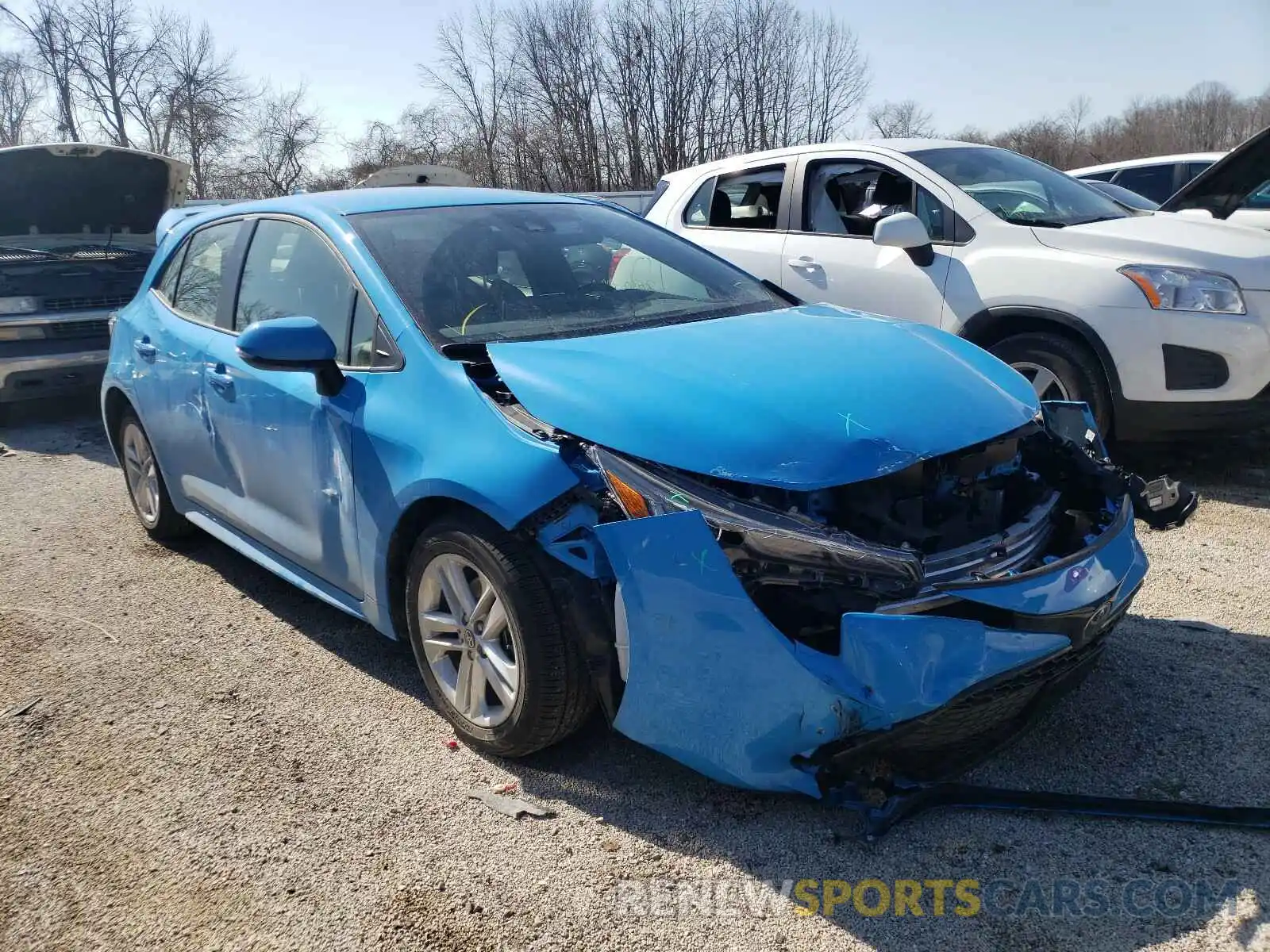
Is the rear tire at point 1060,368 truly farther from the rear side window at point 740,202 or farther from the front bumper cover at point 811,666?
the front bumper cover at point 811,666

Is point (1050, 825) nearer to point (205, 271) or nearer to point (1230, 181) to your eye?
point (205, 271)

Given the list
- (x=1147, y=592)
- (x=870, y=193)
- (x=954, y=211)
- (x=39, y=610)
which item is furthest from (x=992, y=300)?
(x=39, y=610)

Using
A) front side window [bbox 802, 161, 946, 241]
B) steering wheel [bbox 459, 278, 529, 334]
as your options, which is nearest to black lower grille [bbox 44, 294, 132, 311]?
front side window [bbox 802, 161, 946, 241]

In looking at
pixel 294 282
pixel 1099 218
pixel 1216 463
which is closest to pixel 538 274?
pixel 294 282

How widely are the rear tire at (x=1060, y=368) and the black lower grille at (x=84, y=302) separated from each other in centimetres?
693

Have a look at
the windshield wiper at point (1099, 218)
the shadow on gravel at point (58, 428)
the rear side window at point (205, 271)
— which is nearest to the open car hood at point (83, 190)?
the shadow on gravel at point (58, 428)

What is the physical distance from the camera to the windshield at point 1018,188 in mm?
5340

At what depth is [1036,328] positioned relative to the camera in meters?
5.04

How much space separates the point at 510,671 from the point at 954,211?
4.00 metres

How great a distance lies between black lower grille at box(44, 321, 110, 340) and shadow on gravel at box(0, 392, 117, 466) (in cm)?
79

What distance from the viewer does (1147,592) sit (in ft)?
12.2

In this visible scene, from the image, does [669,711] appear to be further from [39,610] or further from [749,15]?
[749,15]

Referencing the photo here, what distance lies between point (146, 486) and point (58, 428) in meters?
4.18

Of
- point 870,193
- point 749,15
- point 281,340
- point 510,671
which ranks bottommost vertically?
point 510,671
